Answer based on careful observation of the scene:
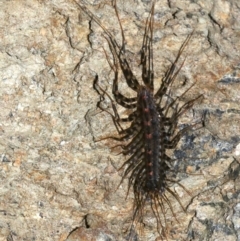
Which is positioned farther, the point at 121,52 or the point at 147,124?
the point at 147,124

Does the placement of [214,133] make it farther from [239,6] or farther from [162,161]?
[239,6]

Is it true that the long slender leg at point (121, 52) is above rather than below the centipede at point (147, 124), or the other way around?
above

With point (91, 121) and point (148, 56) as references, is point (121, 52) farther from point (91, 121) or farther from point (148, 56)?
point (91, 121)

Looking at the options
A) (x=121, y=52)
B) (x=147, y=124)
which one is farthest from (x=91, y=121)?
(x=121, y=52)

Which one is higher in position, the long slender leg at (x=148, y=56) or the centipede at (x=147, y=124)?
the long slender leg at (x=148, y=56)

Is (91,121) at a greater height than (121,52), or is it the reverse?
(121,52)

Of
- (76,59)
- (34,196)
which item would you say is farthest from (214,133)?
(34,196)
